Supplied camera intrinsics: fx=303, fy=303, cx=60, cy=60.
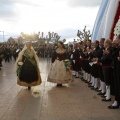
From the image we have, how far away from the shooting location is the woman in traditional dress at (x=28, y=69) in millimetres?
11109

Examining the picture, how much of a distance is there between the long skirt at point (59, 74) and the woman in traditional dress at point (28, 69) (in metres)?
1.08

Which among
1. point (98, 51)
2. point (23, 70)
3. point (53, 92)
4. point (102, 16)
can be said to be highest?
point (102, 16)

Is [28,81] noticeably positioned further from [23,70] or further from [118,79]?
[118,79]

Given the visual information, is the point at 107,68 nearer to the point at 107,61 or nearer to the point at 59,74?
the point at 107,61

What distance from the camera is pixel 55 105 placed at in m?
8.36

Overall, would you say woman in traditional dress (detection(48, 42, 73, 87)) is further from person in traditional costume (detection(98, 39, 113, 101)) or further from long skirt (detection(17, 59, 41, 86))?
person in traditional costume (detection(98, 39, 113, 101))

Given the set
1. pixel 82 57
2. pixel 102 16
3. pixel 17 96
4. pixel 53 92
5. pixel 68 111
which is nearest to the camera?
pixel 68 111

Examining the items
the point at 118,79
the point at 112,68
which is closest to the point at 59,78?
the point at 112,68

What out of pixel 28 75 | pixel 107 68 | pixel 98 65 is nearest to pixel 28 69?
pixel 28 75

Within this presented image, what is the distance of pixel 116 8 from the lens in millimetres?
15250

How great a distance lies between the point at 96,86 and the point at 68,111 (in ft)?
12.8

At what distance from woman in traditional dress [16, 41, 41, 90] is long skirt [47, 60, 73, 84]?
1083mm

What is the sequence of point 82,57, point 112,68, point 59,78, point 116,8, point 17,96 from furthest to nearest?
point 116,8, point 82,57, point 59,78, point 17,96, point 112,68

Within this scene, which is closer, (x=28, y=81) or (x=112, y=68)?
(x=112, y=68)
